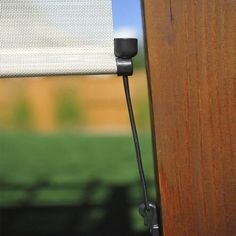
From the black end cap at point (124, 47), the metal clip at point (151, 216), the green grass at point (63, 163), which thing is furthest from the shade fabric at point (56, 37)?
the green grass at point (63, 163)

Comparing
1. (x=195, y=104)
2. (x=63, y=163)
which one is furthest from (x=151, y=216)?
(x=63, y=163)

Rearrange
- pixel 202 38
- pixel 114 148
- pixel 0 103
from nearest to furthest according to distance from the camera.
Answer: pixel 202 38 < pixel 114 148 < pixel 0 103

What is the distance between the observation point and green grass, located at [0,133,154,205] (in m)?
3.82

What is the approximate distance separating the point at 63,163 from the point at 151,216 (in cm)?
528

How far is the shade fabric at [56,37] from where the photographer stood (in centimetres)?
64

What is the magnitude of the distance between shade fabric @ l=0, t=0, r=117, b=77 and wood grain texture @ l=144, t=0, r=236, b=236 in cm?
6

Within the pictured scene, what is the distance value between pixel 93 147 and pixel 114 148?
0.32 m

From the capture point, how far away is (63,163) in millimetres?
5898

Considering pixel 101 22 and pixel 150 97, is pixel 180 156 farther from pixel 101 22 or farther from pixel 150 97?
pixel 101 22

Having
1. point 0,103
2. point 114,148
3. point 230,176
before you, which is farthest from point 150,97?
point 0,103

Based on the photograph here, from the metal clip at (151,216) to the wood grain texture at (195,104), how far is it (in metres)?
0.04

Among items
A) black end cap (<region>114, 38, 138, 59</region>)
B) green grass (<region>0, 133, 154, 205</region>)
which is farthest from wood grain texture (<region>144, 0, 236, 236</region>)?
green grass (<region>0, 133, 154, 205</region>)

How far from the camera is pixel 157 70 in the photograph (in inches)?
24.8

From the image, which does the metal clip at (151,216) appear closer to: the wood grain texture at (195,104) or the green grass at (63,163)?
the wood grain texture at (195,104)
